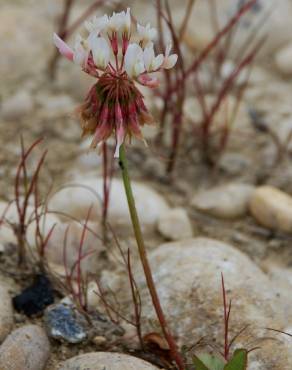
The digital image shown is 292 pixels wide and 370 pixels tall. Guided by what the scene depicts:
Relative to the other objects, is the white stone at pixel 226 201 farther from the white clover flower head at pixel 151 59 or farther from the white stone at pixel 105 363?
the white clover flower head at pixel 151 59

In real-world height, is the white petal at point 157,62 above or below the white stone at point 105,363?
above

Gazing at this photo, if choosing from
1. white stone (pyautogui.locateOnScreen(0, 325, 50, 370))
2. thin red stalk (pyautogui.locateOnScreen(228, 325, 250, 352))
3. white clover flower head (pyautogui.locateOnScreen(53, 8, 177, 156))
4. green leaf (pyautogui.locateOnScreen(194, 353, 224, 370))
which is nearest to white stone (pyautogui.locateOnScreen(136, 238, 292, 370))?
thin red stalk (pyautogui.locateOnScreen(228, 325, 250, 352))

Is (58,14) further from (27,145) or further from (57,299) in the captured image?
(57,299)

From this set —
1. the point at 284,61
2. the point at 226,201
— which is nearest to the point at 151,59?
the point at 226,201

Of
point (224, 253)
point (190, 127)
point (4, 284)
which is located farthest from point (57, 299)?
point (190, 127)

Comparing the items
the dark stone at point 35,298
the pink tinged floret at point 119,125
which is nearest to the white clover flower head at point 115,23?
the pink tinged floret at point 119,125

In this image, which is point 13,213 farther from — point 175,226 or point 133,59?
point 133,59
